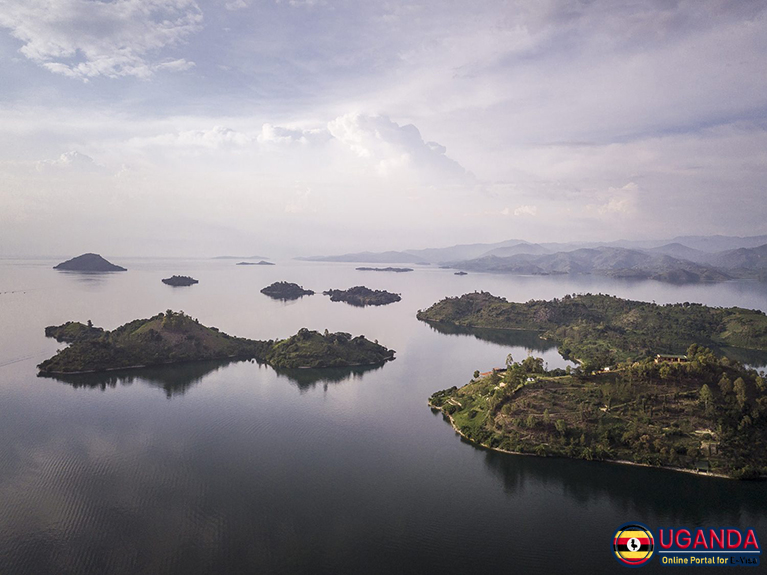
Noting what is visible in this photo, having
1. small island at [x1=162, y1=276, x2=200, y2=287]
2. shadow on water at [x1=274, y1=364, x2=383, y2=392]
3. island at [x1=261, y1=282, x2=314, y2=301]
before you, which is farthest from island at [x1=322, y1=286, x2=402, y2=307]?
shadow on water at [x1=274, y1=364, x2=383, y2=392]

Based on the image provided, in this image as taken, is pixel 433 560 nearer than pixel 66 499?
Yes

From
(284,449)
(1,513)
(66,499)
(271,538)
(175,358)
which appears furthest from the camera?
(175,358)

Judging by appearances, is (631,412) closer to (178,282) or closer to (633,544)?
(633,544)

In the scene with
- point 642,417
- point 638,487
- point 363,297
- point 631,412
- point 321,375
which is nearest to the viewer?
point 638,487

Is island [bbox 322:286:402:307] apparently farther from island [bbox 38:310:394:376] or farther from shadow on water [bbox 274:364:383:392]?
shadow on water [bbox 274:364:383:392]

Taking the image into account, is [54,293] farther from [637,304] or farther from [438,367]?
[637,304]

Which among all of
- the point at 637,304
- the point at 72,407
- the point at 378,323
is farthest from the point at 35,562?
the point at 637,304

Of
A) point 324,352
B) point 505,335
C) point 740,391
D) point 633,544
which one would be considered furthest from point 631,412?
point 505,335

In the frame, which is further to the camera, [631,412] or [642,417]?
[631,412]
